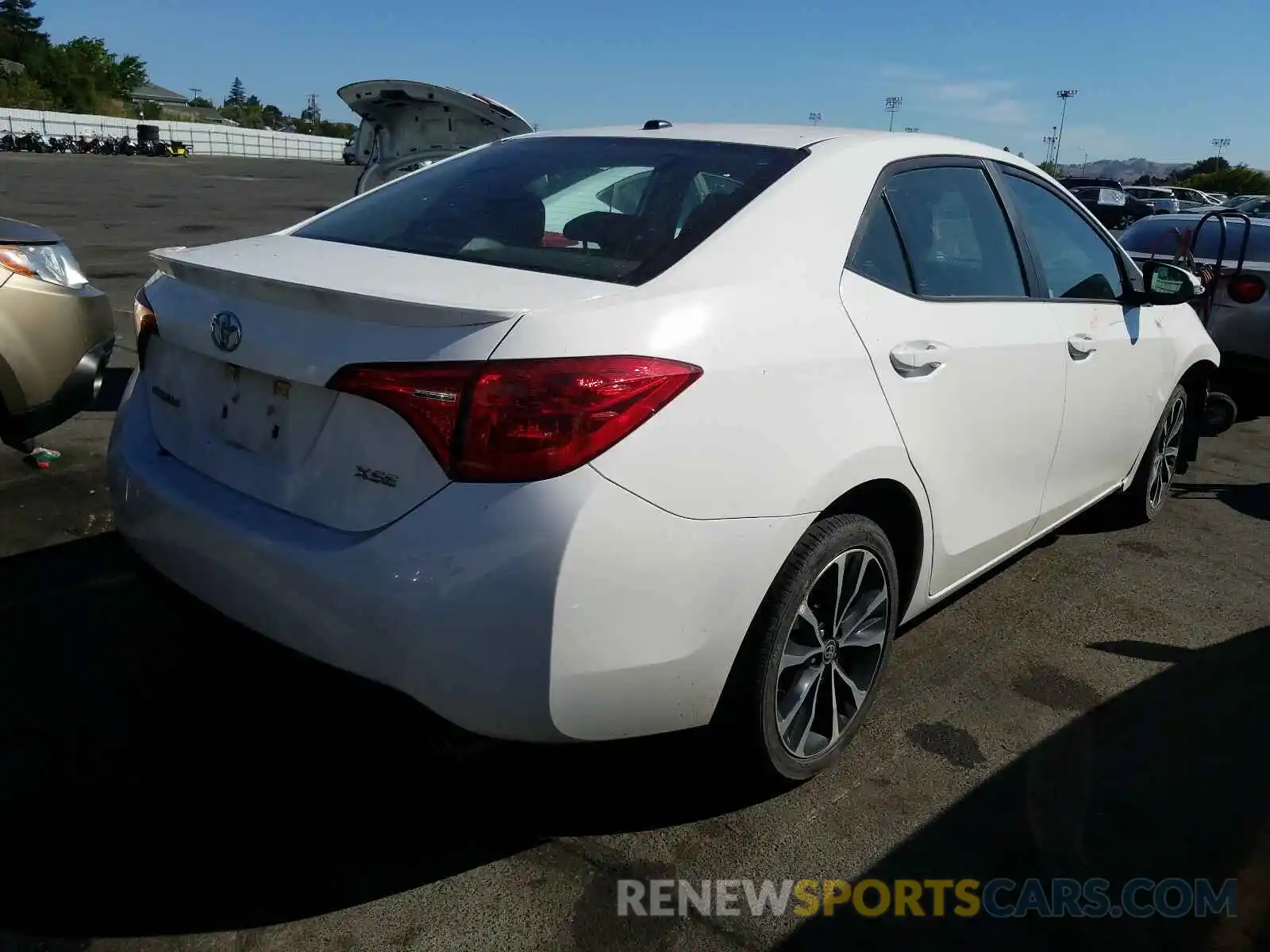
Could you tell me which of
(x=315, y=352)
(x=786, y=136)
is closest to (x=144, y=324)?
(x=315, y=352)

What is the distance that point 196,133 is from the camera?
79125 mm

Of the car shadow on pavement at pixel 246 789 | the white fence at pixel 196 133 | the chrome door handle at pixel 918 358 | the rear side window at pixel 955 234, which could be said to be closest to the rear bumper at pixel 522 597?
the car shadow on pavement at pixel 246 789

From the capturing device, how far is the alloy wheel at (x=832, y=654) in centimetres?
255

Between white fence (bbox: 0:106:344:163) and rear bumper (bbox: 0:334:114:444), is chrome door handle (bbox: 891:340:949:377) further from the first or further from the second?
white fence (bbox: 0:106:344:163)

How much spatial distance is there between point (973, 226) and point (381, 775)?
2432 mm

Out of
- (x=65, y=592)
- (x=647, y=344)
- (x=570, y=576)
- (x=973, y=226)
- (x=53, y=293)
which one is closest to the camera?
(x=570, y=576)

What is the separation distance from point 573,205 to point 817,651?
52.5 inches

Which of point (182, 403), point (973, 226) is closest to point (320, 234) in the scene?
point (182, 403)

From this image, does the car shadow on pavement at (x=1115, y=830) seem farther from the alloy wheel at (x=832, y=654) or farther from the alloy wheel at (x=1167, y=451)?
the alloy wheel at (x=1167, y=451)

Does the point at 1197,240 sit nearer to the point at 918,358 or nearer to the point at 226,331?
the point at 918,358

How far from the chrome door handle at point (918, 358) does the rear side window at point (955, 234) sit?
184 mm

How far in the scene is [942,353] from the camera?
9.21 feet

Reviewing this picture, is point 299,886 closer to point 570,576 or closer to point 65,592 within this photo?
point 570,576

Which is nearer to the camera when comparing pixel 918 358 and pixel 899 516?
pixel 918 358
